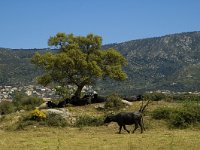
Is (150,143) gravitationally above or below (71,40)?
below

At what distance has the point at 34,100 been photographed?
57750 mm

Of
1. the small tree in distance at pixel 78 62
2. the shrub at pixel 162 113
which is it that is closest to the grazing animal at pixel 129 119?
the shrub at pixel 162 113

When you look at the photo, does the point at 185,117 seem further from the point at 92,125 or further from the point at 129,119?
the point at 92,125

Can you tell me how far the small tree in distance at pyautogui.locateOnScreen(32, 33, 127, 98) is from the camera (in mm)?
50781

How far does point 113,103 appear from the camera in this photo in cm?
4519

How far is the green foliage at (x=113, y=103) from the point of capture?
44875 millimetres

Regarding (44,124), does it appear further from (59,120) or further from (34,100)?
(34,100)

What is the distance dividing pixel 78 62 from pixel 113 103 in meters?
8.07

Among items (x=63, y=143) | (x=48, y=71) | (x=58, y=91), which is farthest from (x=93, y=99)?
(x=63, y=143)

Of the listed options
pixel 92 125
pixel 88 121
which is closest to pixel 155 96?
pixel 88 121

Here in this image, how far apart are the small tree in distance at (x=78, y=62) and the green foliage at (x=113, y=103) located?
6356mm

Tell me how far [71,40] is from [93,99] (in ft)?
27.3

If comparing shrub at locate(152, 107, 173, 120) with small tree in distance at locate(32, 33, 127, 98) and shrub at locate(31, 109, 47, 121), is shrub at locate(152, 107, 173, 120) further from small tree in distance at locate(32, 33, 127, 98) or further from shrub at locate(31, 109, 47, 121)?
small tree in distance at locate(32, 33, 127, 98)

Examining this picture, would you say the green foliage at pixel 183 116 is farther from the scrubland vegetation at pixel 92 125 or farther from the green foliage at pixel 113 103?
the green foliage at pixel 113 103
